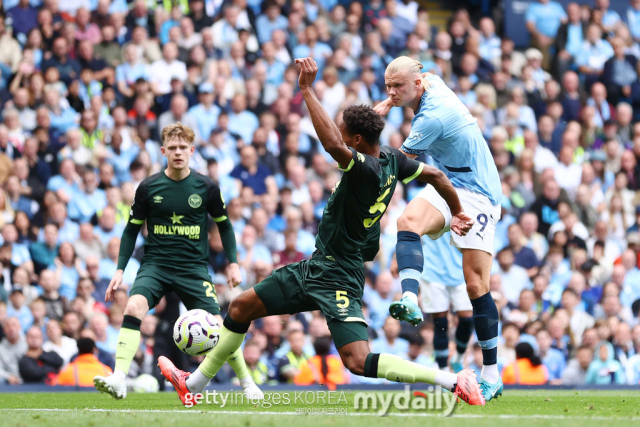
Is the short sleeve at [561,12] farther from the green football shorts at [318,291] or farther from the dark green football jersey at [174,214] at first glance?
the green football shorts at [318,291]

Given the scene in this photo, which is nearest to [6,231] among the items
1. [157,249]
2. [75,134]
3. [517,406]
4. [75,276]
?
[75,276]

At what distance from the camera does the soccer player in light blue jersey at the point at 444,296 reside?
938 cm

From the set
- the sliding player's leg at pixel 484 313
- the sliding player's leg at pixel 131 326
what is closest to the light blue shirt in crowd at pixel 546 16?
the sliding player's leg at pixel 484 313

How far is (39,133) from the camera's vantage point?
12789 mm

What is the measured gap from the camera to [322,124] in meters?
5.80

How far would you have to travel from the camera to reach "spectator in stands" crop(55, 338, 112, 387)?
10266 millimetres

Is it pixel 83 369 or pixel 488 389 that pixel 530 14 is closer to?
pixel 83 369

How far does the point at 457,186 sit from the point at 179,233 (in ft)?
8.38

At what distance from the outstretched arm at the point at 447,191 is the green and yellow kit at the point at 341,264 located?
64 mm

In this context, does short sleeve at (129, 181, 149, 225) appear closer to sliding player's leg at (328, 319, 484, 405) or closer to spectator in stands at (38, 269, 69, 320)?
sliding player's leg at (328, 319, 484, 405)

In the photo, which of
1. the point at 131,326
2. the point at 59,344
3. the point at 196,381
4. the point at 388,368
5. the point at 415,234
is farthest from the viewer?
the point at 59,344

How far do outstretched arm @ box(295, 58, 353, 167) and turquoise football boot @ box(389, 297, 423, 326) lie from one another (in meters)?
1.02

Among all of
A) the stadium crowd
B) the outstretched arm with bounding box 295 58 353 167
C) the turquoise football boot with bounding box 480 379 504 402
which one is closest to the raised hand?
the outstretched arm with bounding box 295 58 353 167

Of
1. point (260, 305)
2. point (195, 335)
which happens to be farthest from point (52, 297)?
point (260, 305)
